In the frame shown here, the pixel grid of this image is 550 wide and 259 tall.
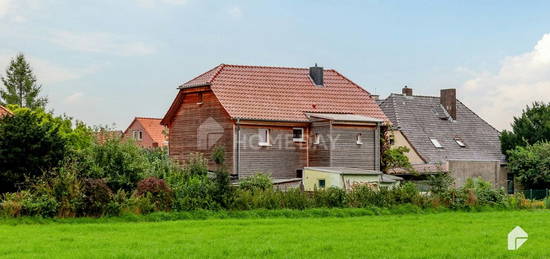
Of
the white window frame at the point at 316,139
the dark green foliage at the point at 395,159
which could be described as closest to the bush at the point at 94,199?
the white window frame at the point at 316,139

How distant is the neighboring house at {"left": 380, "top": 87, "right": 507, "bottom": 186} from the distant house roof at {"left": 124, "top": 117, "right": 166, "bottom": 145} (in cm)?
3623

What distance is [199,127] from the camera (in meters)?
50.2

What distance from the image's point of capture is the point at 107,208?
29500 mm

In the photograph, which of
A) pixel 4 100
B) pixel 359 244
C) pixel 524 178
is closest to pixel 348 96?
pixel 524 178

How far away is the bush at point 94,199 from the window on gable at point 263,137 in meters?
19.1

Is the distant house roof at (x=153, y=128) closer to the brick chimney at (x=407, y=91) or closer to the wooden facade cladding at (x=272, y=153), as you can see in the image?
the brick chimney at (x=407, y=91)

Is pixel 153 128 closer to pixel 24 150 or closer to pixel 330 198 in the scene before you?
pixel 330 198

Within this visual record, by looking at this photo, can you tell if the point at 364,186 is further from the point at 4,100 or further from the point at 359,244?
the point at 4,100

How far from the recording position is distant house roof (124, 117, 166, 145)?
3713 inches

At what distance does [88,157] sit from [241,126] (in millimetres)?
14642

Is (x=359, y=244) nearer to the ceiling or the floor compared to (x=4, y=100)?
nearer to the floor

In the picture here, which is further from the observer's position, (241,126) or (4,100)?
(4,100)
